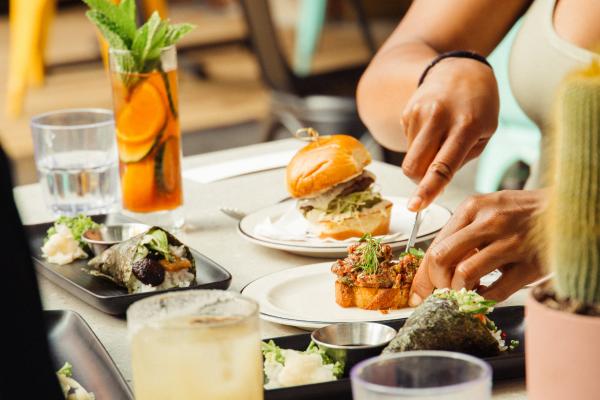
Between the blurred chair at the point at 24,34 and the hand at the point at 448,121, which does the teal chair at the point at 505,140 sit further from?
the blurred chair at the point at 24,34

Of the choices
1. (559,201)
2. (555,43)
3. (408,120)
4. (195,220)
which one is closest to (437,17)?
(555,43)

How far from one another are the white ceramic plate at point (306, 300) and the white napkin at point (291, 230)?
132 millimetres

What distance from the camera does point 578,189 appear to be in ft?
1.99

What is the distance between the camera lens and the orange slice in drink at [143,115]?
1509mm

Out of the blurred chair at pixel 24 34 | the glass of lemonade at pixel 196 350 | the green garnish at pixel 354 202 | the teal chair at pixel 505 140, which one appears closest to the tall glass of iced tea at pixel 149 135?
the green garnish at pixel 354 202

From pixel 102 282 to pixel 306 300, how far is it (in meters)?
0.27

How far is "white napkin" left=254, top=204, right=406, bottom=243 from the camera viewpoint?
4.78 feet

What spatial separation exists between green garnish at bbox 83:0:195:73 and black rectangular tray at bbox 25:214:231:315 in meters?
0.32

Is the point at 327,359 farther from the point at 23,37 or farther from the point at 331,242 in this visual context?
the point at 23,37

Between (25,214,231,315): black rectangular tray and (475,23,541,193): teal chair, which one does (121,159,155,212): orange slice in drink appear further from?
(475,23,541,193): teal chair

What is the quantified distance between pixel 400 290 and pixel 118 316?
0.34 meters

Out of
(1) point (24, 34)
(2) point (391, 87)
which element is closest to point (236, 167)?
(2) point (391, 87)

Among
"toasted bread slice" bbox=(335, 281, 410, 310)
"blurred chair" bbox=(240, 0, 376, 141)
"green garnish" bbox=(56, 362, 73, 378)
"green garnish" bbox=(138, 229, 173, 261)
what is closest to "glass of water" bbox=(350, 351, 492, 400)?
"green garnish" bbox=(56, 362, 73, 378)

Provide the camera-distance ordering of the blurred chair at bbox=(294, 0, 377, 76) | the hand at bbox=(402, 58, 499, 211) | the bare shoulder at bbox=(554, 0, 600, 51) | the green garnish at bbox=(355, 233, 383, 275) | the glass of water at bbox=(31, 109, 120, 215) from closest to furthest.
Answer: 1. the green garnish at bbox=(355, 233, 383, 275)
2. the hand at bbox=(402, 58, 499, 211)
3. the glass of water at bbox=(31, 109, 120, 215)
4. the bare shoulder at bbox=(554, 0, 600, 51)
5. the blurred chair at bbox=(294, 0, 377, 76)
